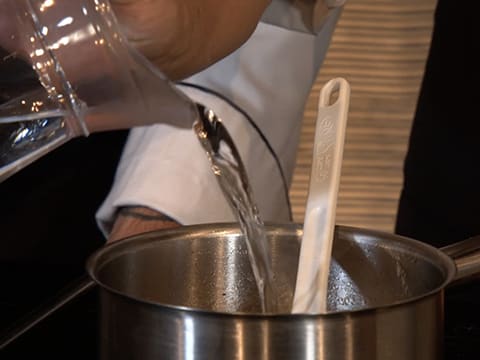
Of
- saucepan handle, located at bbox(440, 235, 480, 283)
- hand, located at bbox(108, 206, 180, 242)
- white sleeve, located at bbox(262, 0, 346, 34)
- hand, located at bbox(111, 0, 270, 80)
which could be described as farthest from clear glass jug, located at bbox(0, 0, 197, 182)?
white sleeve, located at bbox(262, 0, 346, 34)

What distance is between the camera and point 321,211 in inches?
23.5

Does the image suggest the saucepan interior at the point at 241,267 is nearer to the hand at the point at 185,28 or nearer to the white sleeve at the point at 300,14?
the hand at the point at 185,28

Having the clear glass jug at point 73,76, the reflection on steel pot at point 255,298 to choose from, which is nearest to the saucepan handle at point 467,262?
the reflection on steel pot at point 255,298

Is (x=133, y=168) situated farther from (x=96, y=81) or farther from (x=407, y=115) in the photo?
(x=407, y=115)

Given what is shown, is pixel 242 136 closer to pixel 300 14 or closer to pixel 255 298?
pixel 300 14

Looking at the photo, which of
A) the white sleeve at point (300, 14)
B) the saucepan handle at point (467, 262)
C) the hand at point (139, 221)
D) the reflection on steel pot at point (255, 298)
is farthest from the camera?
the white sleeve at point (300, 14)

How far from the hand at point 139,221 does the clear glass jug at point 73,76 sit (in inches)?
12.3

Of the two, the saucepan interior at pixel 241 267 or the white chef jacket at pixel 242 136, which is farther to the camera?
the white chef jacket at pixel 242 136

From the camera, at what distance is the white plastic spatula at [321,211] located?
0.59 metres

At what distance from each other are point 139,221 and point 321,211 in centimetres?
28

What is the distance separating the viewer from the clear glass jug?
0.45 m

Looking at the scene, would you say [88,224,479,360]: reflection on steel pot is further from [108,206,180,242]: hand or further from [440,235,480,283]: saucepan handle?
[108,206,180,242]: hand

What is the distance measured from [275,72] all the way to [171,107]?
0.51m

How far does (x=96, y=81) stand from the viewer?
1.52ft
